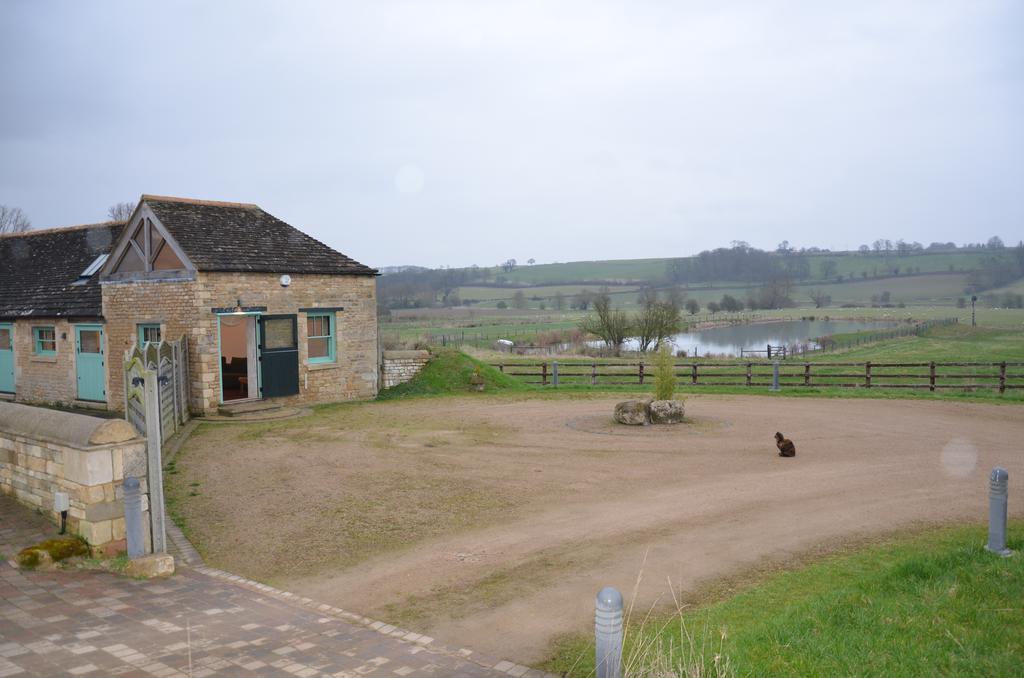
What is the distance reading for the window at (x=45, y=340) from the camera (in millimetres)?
21203

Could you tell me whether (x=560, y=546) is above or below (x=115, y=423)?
below

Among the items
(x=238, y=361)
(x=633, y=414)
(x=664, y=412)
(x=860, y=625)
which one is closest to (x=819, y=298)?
(x=664, y=412)

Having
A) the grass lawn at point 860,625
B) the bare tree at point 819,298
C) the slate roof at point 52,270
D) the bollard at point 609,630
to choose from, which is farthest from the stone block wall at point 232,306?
the bare tree at point 819,298

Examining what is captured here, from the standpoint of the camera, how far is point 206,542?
8.68m

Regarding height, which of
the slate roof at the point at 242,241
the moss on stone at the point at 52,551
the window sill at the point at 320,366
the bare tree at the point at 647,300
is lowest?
the moss on stone at the point at 52,551

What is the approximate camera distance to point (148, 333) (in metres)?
18.9

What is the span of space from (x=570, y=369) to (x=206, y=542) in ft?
80.9

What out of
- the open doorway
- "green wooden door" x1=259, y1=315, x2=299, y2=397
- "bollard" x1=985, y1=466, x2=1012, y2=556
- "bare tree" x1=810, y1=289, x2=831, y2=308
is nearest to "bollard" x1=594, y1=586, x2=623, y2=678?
"bollard" x1=985, y1=466, x2=1012, y2=556

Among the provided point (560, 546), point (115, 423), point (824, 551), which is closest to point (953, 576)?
point (824, 551)

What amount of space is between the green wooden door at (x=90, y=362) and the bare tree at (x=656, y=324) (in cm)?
2972

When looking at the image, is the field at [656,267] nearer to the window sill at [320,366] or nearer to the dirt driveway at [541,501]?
the window sill at [320,366]

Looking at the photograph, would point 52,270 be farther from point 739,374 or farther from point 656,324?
point 656,324

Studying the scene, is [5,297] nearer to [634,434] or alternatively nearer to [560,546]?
[634,434]

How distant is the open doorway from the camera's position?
18953 millimetres
